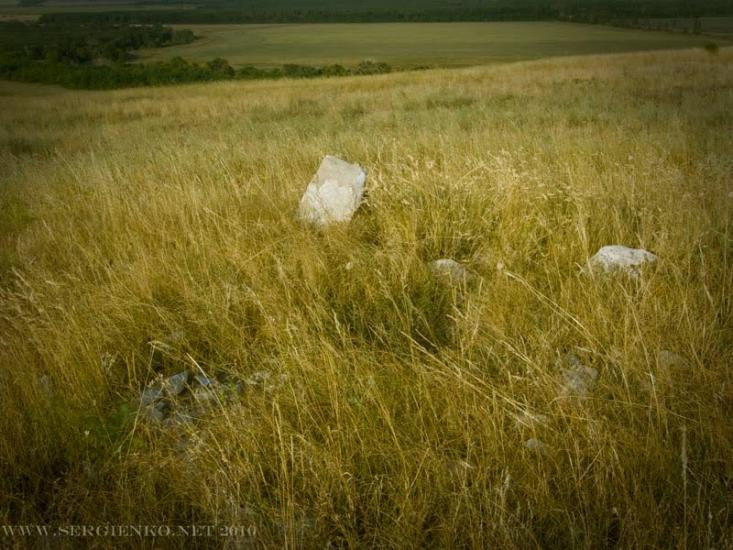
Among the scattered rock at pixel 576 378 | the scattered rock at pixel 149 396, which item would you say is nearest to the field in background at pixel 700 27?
the scattered rock at pixel 576 378

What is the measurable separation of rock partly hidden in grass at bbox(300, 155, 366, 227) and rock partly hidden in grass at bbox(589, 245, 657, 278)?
1.94 m

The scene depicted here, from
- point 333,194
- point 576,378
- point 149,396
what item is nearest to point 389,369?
point 576,378

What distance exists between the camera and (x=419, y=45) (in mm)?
72500

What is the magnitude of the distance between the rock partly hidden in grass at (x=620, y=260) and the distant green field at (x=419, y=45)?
52644mm

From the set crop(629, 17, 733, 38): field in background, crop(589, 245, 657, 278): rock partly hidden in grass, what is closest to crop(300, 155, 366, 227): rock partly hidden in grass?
crop(589, 245, 657, 278): rock partly hidden in grass

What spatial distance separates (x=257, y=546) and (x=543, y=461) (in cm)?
94

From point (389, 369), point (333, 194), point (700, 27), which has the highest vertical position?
point (700, 27)

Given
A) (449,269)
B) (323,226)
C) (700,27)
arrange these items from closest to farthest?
(449,269), (323,226), (700,27)

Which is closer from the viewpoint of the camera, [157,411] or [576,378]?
[576,378]

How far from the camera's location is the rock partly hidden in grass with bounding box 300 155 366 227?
4.00m

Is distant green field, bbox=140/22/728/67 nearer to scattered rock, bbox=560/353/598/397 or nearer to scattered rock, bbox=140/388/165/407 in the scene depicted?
scattered rock, bbox=560/353/598/397

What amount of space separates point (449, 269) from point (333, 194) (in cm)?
153

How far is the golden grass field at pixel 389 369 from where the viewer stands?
1.46 metres

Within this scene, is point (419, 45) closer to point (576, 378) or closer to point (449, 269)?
point (449, 269)
